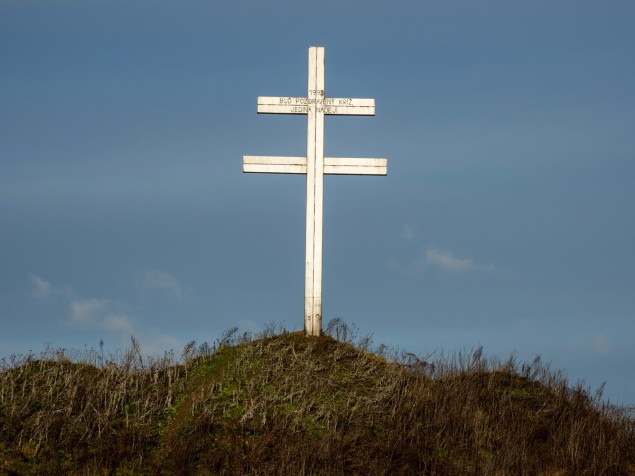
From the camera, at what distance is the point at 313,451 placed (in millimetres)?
15359

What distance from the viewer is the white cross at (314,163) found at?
19875 mm

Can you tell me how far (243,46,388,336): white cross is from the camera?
1988 cm

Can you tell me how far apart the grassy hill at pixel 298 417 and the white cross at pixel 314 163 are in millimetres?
1210

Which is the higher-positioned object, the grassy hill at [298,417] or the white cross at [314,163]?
the white cross at [314,163]

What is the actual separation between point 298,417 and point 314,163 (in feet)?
20.5

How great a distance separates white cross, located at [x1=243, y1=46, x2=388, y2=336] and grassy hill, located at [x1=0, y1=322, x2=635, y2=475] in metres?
1.21

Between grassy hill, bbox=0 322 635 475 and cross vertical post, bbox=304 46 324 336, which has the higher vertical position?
cross vertical post, bbox=304 46 324 336

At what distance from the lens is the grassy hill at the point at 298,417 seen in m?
15.6

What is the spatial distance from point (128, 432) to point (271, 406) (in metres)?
2.80

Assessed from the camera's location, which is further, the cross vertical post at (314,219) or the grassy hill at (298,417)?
the cross vertical post at (314,219)

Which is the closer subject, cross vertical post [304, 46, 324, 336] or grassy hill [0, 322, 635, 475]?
grassy hill [0, 322, 635, 475]

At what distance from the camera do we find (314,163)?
20.0m

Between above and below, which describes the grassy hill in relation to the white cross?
below

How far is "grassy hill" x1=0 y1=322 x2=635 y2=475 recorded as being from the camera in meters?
15.6
